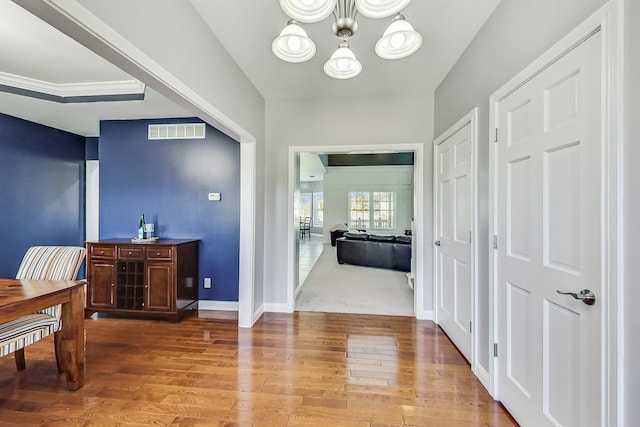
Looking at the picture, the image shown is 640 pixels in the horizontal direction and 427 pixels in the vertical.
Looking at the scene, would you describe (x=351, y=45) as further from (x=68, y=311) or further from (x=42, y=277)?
(x=42, y=277)

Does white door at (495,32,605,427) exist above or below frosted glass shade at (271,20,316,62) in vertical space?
below

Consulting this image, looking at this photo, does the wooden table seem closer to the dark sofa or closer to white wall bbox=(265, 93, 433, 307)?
white wall bbox=(265, 93, 433, 307)

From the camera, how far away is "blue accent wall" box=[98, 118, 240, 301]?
3.66m

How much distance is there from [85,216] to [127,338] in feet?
10.1

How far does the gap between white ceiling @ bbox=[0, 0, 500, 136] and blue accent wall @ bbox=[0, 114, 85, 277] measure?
1.26ft

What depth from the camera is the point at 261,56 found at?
8.45 ft

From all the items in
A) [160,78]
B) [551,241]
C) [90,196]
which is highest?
[160,78]

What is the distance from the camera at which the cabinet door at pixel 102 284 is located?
3227 millimetres

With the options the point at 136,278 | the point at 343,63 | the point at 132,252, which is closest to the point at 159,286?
the point at 136,278

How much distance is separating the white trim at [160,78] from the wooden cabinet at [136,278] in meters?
0.79

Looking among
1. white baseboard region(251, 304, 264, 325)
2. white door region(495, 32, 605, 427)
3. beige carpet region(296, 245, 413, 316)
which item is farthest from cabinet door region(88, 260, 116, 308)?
white door region(495, 32, 605, 427)

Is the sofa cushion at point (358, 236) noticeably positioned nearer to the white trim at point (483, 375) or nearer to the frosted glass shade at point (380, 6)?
the white trim at point (483, 375)

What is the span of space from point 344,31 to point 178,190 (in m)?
3.10

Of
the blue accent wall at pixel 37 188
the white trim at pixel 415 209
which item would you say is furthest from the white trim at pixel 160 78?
the blue accent wall at pixel 37 188
